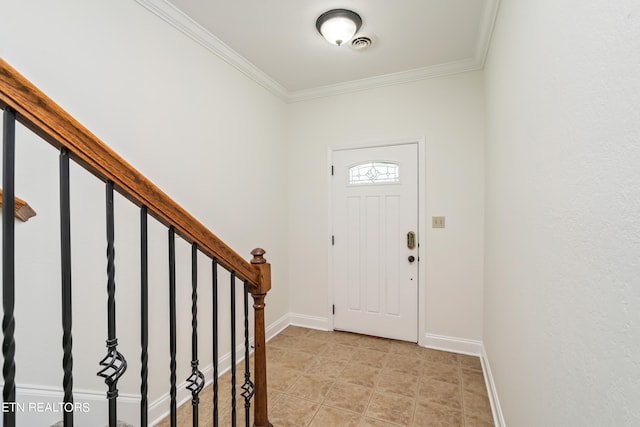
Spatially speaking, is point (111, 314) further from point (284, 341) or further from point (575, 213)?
point (284, 341)

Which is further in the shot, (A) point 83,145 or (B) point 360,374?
(B) point 360,374

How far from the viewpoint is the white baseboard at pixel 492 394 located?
67.9 inches

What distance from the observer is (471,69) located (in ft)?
8.73

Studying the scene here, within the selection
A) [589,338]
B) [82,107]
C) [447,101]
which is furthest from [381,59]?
[589,338]

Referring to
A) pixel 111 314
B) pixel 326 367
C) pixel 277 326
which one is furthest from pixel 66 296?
pixel 277 326

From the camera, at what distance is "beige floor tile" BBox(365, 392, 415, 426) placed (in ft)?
6.15

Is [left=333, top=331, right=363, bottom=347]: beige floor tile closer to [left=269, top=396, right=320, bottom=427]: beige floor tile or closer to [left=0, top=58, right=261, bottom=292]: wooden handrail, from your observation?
[left=269, top=396, right=320, bottom=427]: beige floor tile

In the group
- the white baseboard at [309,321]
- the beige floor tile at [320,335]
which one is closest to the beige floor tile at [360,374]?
the beige floor tile at [320,335]

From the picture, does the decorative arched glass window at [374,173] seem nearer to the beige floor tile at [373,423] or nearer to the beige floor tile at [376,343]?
the beige floor tile at [376,343]

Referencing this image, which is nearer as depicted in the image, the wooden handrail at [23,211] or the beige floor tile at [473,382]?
the wooden handrail at [23,211]

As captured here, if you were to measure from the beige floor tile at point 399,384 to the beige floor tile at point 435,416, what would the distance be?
131mm

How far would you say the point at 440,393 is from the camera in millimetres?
2125

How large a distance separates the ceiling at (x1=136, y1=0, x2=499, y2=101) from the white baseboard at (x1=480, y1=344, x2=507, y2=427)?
2.44 metres

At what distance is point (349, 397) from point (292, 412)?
42 cm
